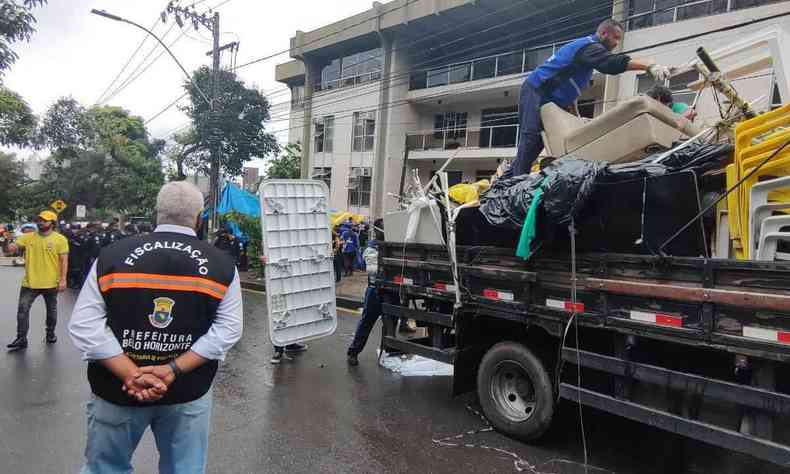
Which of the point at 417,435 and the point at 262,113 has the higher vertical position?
the point at 262,113

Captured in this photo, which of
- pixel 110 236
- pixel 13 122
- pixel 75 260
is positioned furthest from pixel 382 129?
pixel 13 122

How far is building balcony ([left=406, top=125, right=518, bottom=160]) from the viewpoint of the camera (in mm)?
20984

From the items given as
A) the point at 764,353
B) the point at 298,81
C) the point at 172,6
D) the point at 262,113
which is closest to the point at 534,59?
the point at 262,113

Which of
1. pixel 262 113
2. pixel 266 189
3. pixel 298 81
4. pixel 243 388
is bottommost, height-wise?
pixel 243 388

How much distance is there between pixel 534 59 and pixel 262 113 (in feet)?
36.2

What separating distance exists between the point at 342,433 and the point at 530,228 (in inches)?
87.5

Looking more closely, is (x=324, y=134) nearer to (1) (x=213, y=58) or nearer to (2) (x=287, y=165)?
(2) (x=287, y=165)

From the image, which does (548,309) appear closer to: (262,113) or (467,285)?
(467,285)

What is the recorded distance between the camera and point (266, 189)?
20.0 ft

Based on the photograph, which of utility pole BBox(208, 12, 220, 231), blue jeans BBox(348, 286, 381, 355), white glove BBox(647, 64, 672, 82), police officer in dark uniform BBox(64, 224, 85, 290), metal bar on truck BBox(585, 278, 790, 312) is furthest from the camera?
utility pole BBox(208, 12, 220, 231)

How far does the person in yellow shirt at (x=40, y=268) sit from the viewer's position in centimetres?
669

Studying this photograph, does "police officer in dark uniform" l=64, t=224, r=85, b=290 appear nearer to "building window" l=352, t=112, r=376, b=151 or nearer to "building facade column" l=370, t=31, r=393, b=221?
"building facade column" l=370, t=31, r=393, b=221

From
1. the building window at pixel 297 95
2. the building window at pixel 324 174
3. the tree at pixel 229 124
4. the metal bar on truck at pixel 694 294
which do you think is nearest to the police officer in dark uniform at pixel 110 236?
the tree at pixel 229 124

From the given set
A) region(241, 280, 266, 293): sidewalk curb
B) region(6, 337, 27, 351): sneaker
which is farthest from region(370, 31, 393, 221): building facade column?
region(6, 337, 27, 351): sneaker
